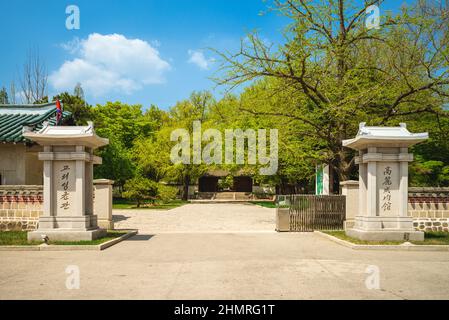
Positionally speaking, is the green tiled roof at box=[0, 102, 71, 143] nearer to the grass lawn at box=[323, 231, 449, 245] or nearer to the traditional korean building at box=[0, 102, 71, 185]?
the traditional korean building at box=[0, 102, 71, 185]

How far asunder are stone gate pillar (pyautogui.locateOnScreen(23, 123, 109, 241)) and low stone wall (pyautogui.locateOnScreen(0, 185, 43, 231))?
3559 millimetres

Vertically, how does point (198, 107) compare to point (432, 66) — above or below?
above

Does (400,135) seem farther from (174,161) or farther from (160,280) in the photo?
(174,161)

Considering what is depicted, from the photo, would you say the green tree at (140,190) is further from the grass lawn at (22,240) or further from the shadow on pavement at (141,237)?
the grass lawn at (22,240)

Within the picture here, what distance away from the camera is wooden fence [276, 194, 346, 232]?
1631 centimetres

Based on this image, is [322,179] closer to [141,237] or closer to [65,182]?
[141,237]

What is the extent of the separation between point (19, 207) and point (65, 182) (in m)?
4.40

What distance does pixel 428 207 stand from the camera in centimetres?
1507

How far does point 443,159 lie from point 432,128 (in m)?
5.03

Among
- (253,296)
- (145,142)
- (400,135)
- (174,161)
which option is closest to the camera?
(253,296)

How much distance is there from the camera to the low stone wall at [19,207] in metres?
15.5

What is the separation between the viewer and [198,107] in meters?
52.6
